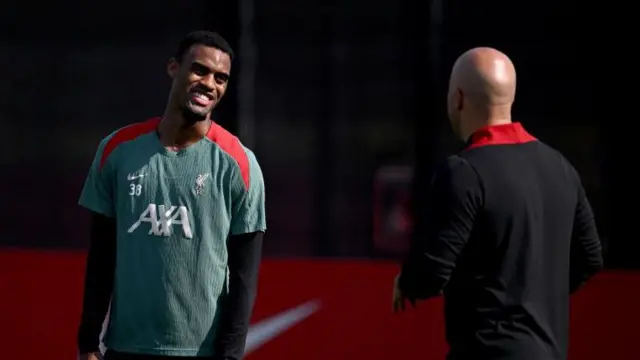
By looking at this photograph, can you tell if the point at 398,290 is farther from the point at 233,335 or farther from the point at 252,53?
the point at 252,53

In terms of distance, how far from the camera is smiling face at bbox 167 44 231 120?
10.9 feet

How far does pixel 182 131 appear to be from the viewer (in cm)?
332

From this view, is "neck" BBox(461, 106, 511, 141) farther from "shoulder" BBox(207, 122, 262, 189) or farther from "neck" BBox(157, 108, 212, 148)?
"neck" BBox(157, 108, 212, 148)

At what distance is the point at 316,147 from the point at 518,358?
2959 mm

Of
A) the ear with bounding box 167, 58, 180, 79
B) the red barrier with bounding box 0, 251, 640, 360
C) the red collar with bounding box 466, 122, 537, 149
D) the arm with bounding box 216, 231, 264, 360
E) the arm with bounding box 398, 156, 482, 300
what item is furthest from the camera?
the red barrier with bounding box 0, 251, 640, 360

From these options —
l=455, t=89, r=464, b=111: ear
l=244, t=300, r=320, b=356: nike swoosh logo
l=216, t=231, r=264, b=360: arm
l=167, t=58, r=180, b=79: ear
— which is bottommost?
l=244, t=300, r=320, b=356: nike swoosh logo

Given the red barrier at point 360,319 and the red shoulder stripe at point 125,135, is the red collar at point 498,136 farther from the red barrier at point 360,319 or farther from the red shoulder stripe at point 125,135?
the red barrier at point 360,319

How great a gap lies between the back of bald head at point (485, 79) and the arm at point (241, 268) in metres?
0.64

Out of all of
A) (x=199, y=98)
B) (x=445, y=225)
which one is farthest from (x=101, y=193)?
(x=445, y=225)

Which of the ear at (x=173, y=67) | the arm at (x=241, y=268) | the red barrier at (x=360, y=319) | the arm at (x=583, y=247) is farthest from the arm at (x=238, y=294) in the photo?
the red barrier at (x=360, y=319)

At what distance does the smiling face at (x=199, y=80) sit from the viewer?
332 cm

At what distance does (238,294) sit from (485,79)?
2.94 ft

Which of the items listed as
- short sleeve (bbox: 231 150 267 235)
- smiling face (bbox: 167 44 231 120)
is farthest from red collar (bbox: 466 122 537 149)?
smiling face (bbox: 167 44 231 120)

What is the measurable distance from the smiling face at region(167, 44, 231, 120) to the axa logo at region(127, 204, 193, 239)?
0.92ft
